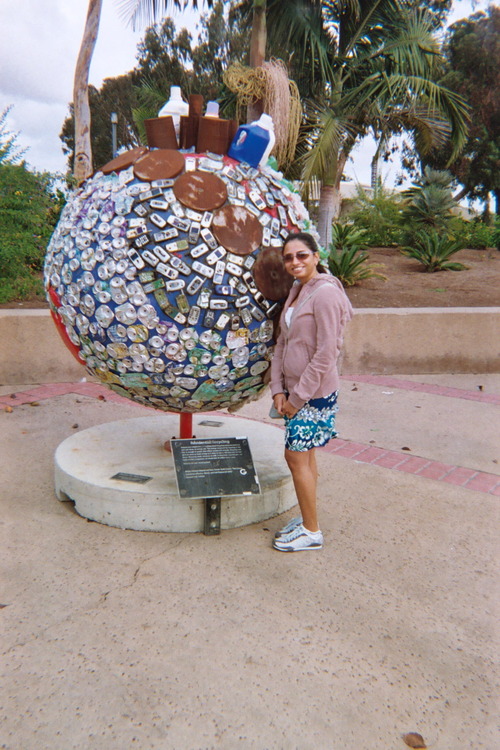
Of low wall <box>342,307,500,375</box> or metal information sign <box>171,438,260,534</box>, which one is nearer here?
metal information sign <box>171,438,260,534</box>

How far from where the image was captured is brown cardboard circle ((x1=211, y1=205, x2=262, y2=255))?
3.14m

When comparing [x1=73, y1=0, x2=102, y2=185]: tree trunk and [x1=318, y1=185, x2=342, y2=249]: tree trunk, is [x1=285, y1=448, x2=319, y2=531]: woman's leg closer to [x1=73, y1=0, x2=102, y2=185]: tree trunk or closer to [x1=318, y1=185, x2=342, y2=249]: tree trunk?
[x1=318, y1=185, x2=342, y2=249]: tree trunk

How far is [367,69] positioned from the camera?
50.3 feet

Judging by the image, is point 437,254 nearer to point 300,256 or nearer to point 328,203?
point 328,203

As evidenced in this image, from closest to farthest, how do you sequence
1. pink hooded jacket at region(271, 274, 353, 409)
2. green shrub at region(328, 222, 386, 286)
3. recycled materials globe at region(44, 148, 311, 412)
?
pink hooded jacket at region(271, 274, 353, 409), recycled materials globe at region(44, 148, 311, 412), green shrub at region(328, 222, 386, 286)

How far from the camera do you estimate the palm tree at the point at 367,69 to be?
1399 centimetres

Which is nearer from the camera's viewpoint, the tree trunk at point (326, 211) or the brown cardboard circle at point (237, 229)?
the brown cardboard circle at point (237, 229)

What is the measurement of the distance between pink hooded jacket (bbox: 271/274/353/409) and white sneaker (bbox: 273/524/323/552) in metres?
0.74

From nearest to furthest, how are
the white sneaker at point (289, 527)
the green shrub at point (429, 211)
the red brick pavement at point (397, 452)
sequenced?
the white sneaker at point (289, 527) → the red brick pavement at point (397, 452) → the green shrub at point (429, 211)

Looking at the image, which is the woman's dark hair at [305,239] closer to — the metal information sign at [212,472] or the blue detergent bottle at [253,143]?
the blue detergent bottle at [253,143]

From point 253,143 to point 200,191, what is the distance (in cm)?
45

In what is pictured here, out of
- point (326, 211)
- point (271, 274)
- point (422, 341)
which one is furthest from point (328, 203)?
point (271, 274)

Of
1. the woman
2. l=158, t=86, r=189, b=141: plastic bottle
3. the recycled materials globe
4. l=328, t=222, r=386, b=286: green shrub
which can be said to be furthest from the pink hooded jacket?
l=328, t=222, r=386, b=286: green shrub


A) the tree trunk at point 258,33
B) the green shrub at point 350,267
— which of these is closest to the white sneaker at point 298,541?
the green shrub at point 350,267
